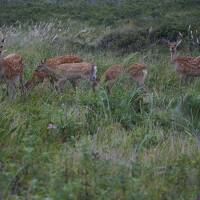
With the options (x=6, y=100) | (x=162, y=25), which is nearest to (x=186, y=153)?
(x=6, y=100)

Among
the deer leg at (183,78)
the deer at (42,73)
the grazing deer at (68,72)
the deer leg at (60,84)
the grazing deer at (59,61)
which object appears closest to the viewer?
the deer at (42,73)

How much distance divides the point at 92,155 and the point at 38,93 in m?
3.80

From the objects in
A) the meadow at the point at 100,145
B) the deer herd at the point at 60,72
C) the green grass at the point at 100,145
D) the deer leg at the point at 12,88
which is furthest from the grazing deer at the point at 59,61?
the green grass at the point at 100,145

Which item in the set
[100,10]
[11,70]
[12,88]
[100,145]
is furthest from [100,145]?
[100,10]

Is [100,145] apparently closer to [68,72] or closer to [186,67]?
[68,72]

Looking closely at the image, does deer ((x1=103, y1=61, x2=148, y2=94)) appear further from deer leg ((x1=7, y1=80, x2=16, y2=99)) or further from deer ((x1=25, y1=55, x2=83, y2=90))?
deer leg ((x1=7, y1=80, x2=16, y2=99))

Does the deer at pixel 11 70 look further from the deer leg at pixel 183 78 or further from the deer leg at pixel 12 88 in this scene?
the deer leg at pixel 183 78

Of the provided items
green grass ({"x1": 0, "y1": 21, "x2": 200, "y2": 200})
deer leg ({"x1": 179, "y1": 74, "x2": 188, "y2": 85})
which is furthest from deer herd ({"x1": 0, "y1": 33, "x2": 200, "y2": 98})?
deer leg ({"x1": 179, "y1": 74, "x2": 188, "y2": 85})

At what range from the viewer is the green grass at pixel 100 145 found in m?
4.80

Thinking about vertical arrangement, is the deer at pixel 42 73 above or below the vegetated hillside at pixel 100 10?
above

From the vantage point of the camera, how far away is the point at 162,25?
20.9 metres

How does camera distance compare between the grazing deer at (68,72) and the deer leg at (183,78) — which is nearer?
the grazing deer at (68,72)

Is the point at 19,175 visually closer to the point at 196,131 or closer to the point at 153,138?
the point at 153,138

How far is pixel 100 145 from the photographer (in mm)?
6066
